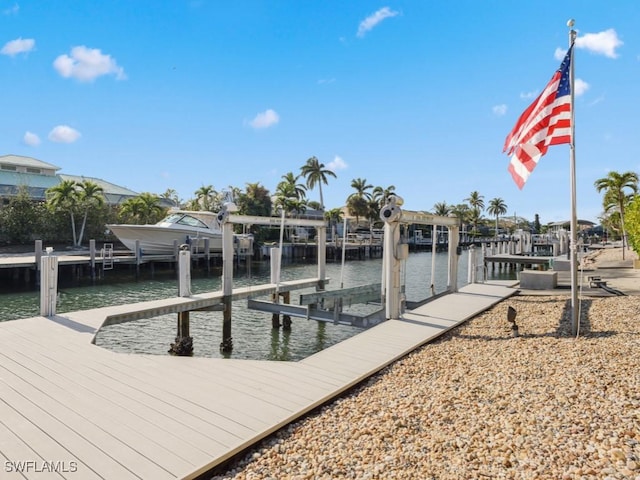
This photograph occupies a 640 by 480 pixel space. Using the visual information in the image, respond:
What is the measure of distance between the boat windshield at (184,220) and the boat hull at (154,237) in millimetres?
644

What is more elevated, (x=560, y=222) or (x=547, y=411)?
(x=560, y=222)

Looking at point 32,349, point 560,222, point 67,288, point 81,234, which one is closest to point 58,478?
point 32,349

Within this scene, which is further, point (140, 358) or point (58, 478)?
point (140, 358)

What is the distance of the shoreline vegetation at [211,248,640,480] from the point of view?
2.91 meters

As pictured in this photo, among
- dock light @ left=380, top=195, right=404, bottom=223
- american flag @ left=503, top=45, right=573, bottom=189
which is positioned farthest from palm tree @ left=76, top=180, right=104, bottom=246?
american flag @ left=503, top=45, right=573, bottom=189

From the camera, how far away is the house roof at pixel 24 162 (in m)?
41.3

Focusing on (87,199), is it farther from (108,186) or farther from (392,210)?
(392,210)

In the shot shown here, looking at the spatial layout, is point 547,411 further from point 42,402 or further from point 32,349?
point 32,349

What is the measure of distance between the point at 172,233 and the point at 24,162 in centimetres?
2848

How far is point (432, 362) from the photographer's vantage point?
538cm

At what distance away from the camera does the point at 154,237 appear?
25.1 meters

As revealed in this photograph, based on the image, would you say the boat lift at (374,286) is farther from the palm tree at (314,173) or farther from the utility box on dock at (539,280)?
the palm tree at (314,173)

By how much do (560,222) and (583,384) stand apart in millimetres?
56283

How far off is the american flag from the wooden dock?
3.40 metres
